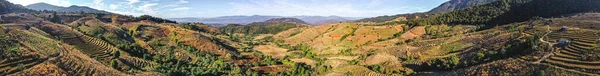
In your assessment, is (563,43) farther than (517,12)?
No

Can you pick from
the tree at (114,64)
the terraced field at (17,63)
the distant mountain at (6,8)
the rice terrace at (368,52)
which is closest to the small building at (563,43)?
the rice terrace at (368,52)

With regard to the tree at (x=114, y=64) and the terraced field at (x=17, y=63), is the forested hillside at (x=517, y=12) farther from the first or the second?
the terraced field at (x=17, y=63)

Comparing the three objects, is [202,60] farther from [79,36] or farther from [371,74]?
[371,74]

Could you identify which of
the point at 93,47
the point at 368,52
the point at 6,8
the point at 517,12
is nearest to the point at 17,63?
the point at 93,47

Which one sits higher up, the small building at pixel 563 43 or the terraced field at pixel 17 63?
the small building at pixel 563 43

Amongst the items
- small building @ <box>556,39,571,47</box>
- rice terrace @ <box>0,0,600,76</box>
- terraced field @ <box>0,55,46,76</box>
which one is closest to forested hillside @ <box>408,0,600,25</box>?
rice terrace @ <box>0,0,600,76</box>

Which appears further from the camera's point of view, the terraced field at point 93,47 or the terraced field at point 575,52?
the terraced field at point 93,47

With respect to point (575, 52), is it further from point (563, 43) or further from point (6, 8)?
point (6, 8)

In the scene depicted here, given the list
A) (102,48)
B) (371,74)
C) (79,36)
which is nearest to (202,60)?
(102,48)
